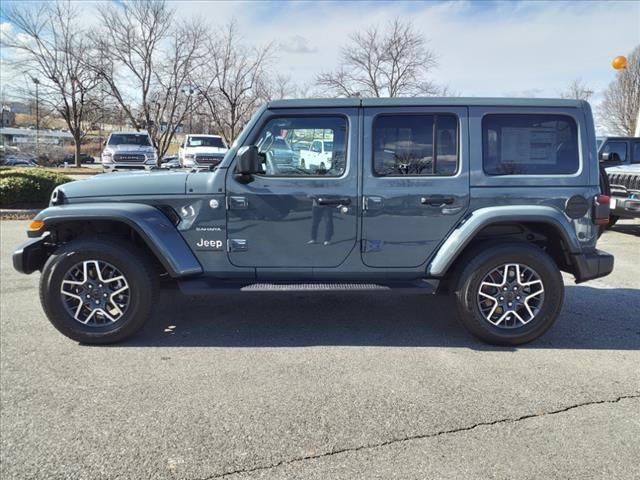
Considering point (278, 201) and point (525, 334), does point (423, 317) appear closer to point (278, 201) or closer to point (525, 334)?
point (525, 334)

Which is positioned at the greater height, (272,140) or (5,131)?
(5,131)

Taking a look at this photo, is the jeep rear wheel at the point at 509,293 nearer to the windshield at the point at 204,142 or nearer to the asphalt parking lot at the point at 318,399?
the asphalt parking lot at the point at 318,399

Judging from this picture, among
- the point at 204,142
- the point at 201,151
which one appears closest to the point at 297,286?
the point at 201,151

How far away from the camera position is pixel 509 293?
3936 millimetres

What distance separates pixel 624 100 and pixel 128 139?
32297mm

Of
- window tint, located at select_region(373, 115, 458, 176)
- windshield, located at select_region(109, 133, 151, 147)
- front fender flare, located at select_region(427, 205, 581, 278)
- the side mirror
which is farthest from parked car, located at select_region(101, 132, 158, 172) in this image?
front fender flare, located at select_region(427, 205, 581, 278)

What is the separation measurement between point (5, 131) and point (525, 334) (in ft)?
273

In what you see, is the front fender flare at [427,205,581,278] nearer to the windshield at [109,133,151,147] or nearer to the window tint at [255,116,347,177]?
the window tint at [255,116,347,177]

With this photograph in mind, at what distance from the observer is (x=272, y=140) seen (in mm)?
4012

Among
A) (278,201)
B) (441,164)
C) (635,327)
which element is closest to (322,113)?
(278,201)

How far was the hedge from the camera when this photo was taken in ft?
35.5

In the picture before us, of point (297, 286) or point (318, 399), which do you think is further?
point (297, 286)

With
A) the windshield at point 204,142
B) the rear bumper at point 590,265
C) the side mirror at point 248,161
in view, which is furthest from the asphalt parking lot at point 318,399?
Result: the windshield at point 204,142

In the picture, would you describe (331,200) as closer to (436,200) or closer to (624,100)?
(436,200)
